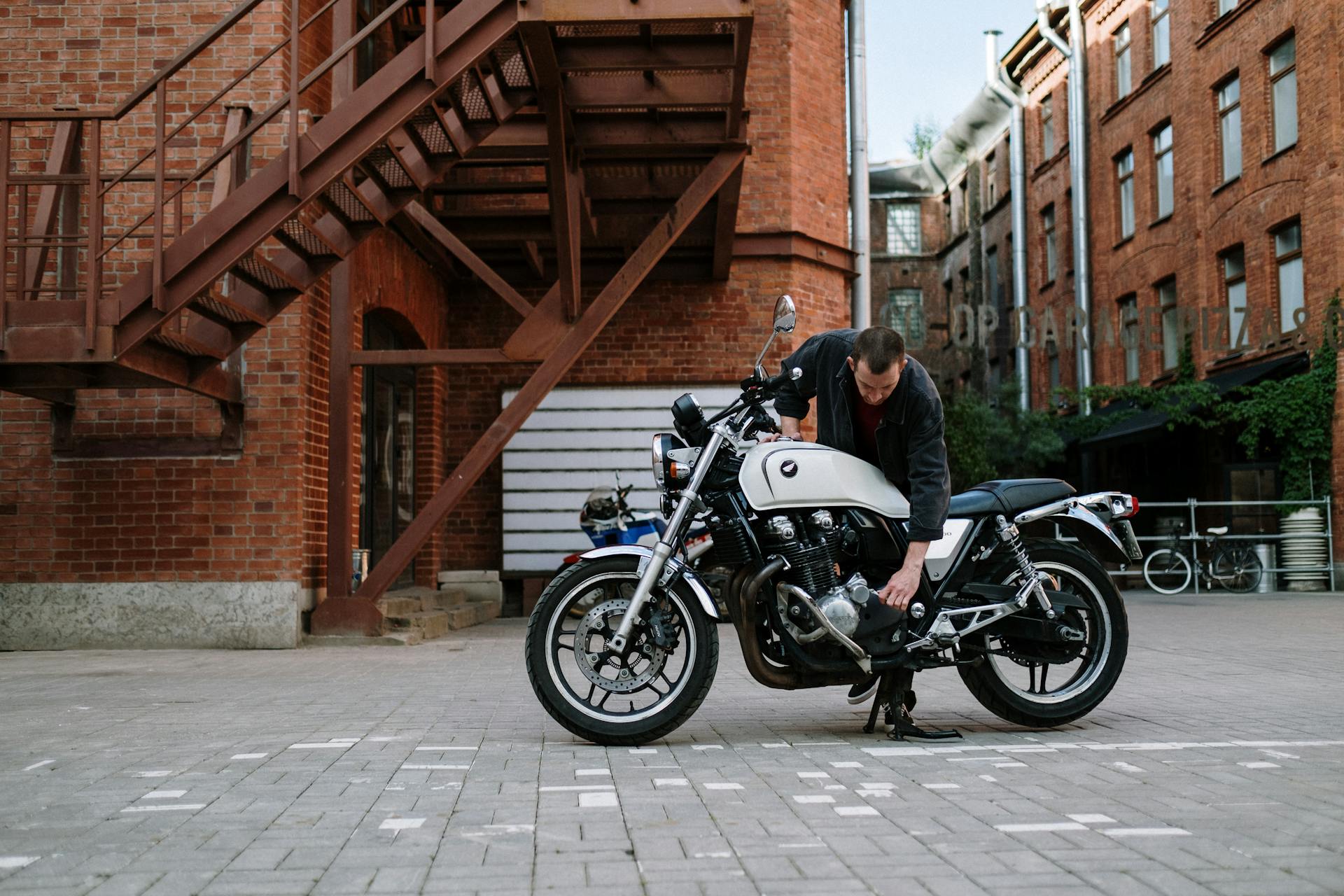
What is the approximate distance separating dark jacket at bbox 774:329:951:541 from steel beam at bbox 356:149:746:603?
188 inches

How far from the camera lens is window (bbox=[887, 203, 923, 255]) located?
41.9 metres

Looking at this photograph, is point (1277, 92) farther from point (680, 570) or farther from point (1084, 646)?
point (680, 570)

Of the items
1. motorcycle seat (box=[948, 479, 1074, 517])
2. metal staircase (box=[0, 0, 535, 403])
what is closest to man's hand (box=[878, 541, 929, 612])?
motorcycle seat (box=[948, 479, 1074, 517])

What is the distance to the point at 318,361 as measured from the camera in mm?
10211

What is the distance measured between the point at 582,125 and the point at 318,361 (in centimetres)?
272

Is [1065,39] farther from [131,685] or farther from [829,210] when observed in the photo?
[131,685]

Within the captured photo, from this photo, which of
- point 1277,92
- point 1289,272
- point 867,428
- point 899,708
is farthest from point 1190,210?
point 899,708

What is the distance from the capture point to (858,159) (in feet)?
50.1

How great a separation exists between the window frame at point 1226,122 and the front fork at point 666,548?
66.3 feet

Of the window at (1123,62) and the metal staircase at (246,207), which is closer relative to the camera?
the metal staircase at (246,207)

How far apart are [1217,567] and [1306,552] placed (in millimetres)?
1298

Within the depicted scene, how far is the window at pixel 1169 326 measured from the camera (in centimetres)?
2528

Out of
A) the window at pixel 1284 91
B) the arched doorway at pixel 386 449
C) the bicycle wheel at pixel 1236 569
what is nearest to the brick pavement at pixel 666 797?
the arched doorway at pixel 386 449

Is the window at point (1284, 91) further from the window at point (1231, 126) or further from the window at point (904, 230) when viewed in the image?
the window at point (904, 230)
